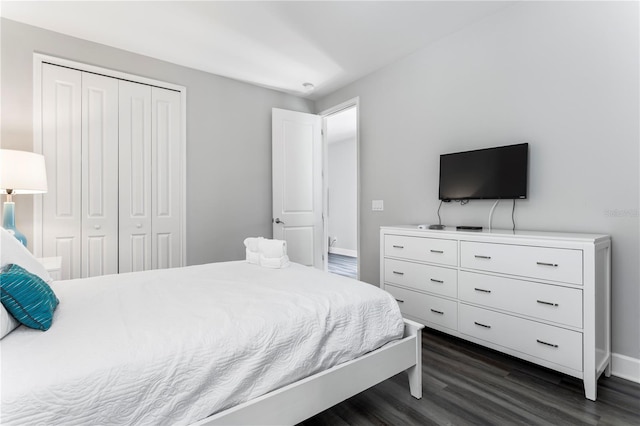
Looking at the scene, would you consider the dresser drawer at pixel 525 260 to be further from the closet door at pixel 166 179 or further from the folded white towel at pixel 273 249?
the closet door at pixel 166 179

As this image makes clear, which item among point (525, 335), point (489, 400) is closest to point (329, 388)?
point (489, 400)

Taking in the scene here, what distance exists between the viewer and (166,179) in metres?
3.35

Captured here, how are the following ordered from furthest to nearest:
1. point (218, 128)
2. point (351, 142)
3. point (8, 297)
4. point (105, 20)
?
point (351, 142)
point (218, 128)
point (105, 20)
point (8, 297)

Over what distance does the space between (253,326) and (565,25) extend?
280cm

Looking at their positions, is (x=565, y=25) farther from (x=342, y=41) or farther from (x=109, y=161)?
(x=109, y=161)

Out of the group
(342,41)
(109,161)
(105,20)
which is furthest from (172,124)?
(342,41)

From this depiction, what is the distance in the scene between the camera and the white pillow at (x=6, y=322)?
3.51 ft

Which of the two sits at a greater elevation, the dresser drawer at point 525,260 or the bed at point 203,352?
the dresser drawer at point 525,260

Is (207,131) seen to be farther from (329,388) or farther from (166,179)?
(329,388)

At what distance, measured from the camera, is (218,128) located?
3.69 meters

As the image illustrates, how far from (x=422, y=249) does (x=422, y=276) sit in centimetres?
→ 23

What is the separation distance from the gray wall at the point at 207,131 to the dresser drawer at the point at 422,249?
1792mm

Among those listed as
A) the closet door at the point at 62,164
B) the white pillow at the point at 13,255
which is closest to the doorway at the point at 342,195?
the closet door at the point at 62,164

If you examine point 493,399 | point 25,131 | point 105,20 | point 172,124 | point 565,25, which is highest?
point 105,20
